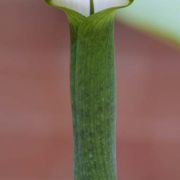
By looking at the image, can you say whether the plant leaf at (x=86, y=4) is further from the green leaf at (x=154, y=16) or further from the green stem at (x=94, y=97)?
the green leaf at (x=154, y=16)

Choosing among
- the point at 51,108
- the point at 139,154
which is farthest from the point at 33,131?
the point at 139,154

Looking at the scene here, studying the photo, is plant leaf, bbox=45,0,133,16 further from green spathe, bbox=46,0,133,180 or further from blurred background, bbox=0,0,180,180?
blurred background, bbox=0,0,180,180

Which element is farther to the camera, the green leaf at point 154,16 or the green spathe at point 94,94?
the green leaf at point 154,16

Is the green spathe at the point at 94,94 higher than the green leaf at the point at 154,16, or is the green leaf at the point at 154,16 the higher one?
the green leaf at the point at 154,16

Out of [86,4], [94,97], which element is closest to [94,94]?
[94,97]

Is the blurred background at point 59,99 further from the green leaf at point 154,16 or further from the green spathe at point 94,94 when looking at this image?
the green spathe at point 94,94

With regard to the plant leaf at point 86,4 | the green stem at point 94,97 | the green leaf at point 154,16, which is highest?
the green leaf at point 154,16

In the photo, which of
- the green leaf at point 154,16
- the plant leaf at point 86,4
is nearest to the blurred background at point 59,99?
the green leaf at point 154,16
